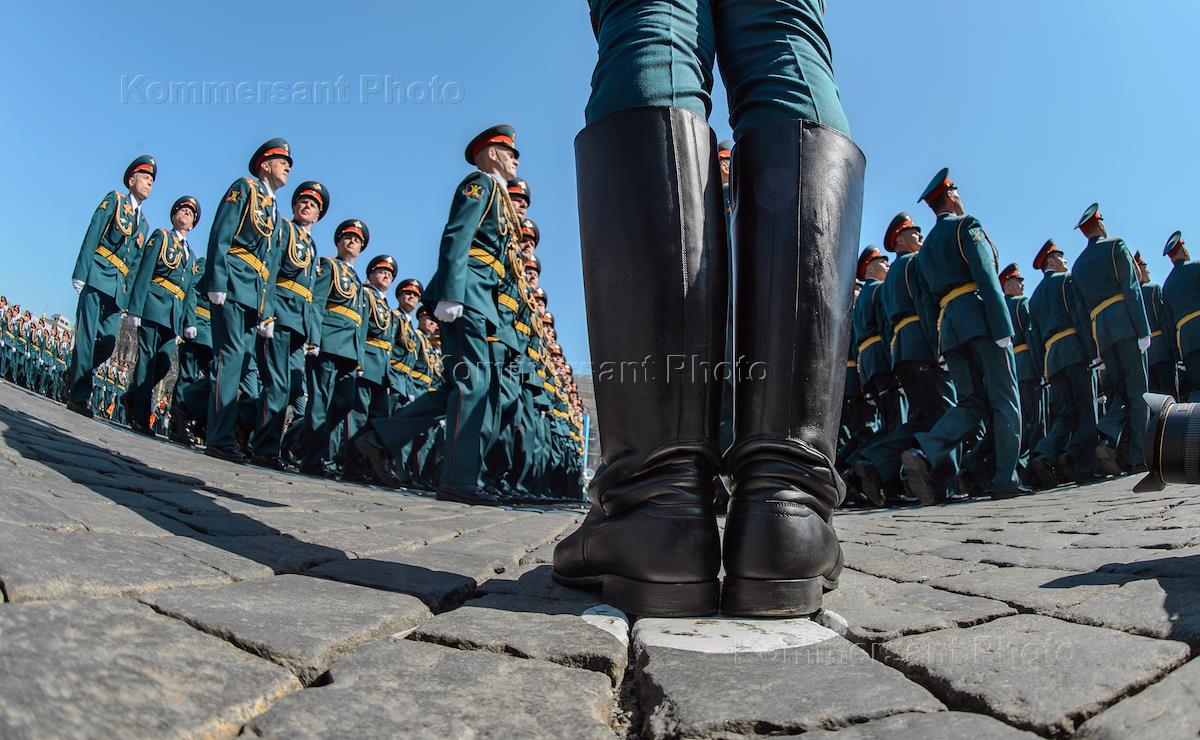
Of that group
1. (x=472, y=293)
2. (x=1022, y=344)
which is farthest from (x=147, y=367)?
(x=1022, y=344)

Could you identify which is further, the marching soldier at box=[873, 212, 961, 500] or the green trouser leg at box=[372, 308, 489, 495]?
the marching soldier at box=[873, 212, 961, 500]

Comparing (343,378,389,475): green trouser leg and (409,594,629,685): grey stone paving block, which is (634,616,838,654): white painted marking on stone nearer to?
(409,594,629,685): grey stone paving block

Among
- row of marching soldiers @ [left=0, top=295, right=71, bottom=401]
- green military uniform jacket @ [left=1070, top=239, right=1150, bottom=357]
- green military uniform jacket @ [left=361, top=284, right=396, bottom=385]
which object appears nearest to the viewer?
green military uniform jacket @ [left=1070, top=239, right=1150, bottom=357]

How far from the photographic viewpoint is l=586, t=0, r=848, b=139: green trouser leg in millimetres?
1361

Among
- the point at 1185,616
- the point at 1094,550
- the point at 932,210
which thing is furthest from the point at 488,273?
the point at 1185,616

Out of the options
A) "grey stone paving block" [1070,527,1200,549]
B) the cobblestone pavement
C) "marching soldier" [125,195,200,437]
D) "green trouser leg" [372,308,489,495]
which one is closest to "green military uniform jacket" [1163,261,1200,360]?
"green trouser leg" [372,308,489,495]

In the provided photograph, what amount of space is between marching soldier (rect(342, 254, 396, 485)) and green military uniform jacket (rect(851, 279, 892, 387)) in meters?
5.75

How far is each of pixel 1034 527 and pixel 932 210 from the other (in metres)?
4.93

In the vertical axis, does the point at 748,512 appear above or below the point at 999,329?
below

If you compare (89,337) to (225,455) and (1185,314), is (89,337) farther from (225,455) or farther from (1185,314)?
(1185,314)

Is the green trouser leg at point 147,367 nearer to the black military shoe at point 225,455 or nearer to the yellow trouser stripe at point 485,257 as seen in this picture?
the black military shoe at point 225,455

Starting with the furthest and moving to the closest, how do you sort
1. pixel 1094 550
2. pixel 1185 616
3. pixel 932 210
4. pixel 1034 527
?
pixel 932 210
pixel 1034 527
pixel 1094 550
pixel 1185 616

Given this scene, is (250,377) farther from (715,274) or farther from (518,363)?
(715,274)

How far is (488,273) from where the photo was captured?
646 cm
